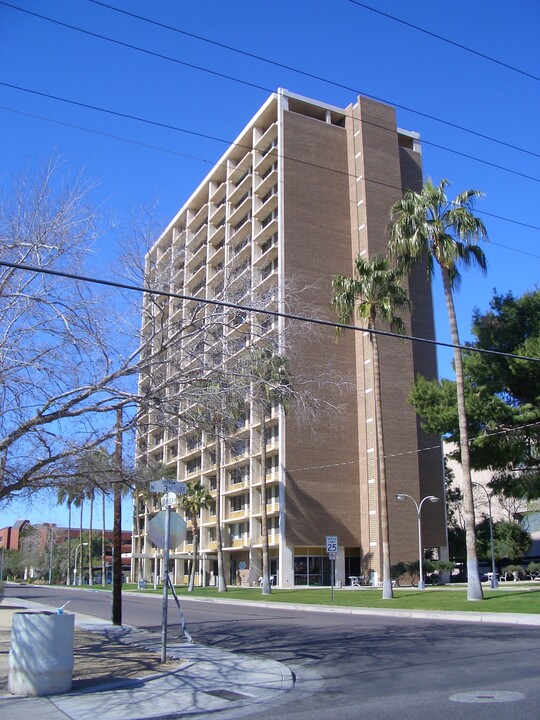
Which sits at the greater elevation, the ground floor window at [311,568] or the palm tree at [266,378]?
the palm tree at [266,378]

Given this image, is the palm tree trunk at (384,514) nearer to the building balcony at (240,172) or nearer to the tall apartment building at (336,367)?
the tall apartment building at (336,367)

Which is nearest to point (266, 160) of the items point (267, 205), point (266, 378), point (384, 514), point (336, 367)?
point (267, 205)

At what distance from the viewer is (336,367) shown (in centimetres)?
5303

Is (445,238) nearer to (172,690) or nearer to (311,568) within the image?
(172,690)

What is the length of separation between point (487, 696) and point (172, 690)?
4281mm

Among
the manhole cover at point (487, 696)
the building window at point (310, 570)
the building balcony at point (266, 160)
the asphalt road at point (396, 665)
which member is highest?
the building balcony at point (266, 160)

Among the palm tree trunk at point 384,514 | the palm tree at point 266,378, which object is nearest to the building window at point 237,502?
the palm tree trunk at point 384,514

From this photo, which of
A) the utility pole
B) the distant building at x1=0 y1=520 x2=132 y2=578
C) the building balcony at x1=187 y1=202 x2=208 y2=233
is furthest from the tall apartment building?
the distant building at x1=0 y1=520 x2=132 y2=578

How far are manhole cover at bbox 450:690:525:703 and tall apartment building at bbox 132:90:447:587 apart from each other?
39.6 metres

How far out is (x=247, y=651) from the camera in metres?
14.3

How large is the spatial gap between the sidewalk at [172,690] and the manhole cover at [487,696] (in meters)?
2.53

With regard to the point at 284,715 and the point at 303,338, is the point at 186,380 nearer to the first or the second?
the point at 303,338

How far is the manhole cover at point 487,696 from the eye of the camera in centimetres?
822

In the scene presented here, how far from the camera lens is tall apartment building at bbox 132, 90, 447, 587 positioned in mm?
53969
